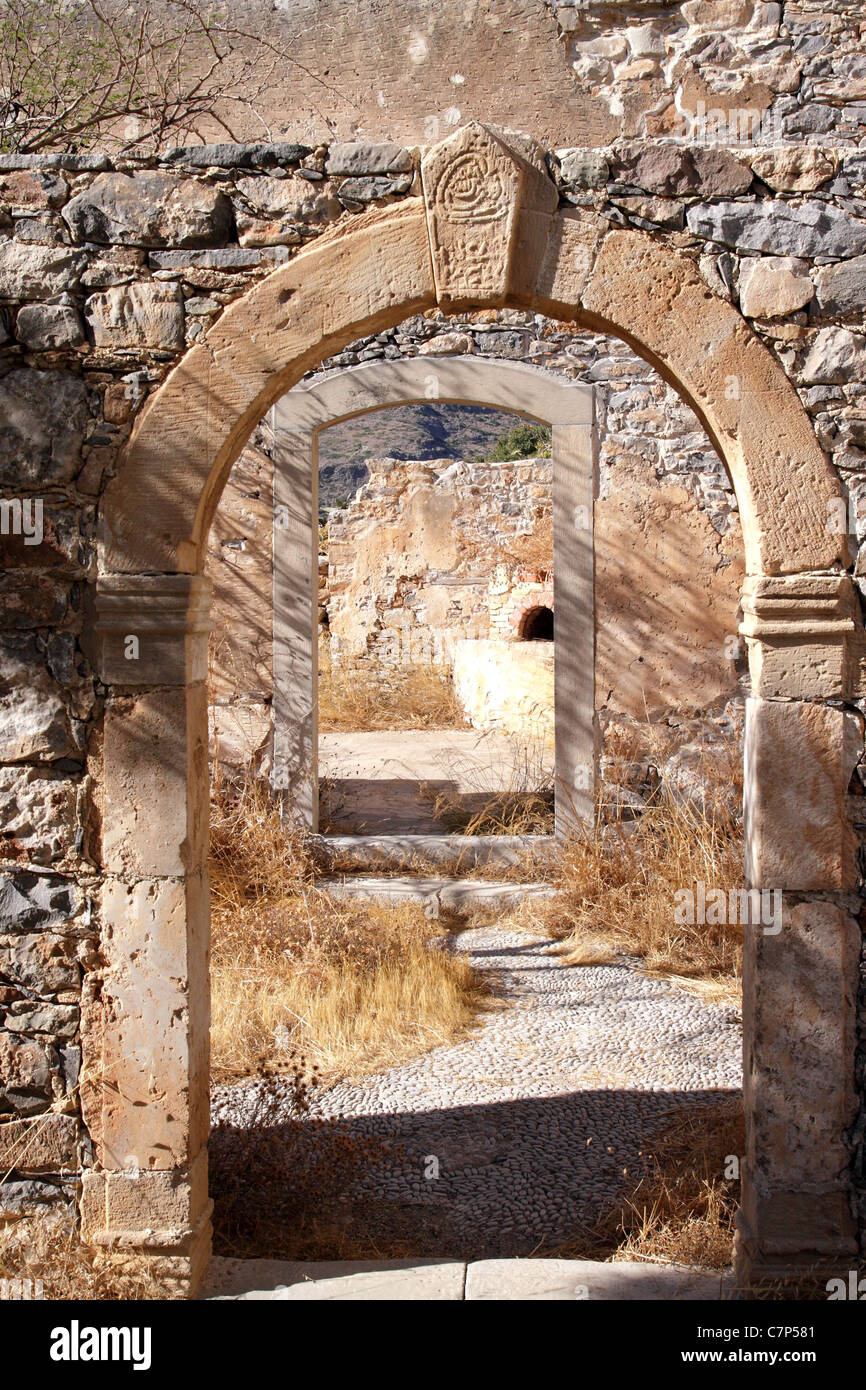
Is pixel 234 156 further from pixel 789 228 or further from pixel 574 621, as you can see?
pixel 574 621

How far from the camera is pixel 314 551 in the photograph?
6.55m

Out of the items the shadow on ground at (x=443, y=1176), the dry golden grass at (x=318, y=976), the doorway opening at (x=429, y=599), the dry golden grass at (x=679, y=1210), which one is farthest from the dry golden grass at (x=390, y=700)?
the dry golden grass at (x=679, y=1210)

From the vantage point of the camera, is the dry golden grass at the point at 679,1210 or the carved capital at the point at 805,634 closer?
the carved capital at the point at 805,634

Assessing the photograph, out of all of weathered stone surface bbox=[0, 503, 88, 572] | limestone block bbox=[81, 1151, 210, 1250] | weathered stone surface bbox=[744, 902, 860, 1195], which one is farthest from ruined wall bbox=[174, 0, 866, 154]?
limestone block bbox=[81, 1151, 210, 1250]

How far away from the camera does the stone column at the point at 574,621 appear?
640 centimetres

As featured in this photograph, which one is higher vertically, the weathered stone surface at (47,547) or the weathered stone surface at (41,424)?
the weathered stone surface at (41,424)

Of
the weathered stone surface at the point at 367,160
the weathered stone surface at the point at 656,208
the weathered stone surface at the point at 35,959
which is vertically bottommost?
the weathered stone surface at the point at 35,959

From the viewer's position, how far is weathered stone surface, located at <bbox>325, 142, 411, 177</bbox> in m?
2.70

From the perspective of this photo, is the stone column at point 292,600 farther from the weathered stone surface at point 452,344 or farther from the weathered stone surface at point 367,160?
the weathered stone surface at point 367,160

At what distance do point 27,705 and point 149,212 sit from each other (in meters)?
1.31

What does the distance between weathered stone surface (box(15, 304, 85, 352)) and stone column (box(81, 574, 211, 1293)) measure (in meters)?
0.66

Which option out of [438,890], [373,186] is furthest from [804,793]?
[438,890]

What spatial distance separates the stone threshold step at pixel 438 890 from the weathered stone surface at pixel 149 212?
3.59 metres

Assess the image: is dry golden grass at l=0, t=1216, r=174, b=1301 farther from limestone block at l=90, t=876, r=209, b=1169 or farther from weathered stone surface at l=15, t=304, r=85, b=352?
weathered stone surface at l=15, t=304, r=85, b=352
